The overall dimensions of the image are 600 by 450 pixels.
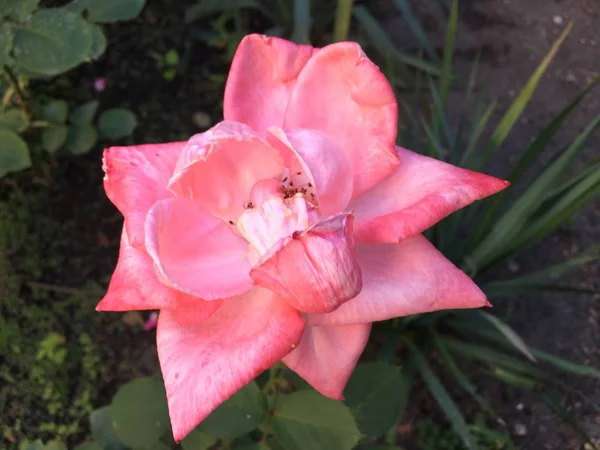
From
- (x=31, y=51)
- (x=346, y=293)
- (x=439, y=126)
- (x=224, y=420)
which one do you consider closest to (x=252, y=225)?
(x=346, y=293)

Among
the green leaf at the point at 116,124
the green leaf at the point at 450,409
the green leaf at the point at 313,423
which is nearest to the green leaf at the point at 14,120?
the green leaf at the point at 116,124

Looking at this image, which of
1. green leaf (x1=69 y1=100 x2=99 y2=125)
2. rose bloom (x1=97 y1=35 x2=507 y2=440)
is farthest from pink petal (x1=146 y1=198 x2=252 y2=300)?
green leaf (x1=69 y1=100 x2=99 y2=125)

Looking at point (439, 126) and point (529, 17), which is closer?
point (439, 126)

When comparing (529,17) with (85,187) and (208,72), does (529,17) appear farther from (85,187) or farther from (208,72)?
(85,187)

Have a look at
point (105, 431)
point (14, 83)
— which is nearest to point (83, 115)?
point (14, 83)

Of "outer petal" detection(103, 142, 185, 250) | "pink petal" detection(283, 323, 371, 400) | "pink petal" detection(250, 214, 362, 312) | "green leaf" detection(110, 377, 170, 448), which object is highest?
"pink petal" detection(250, 214, 362, 312)

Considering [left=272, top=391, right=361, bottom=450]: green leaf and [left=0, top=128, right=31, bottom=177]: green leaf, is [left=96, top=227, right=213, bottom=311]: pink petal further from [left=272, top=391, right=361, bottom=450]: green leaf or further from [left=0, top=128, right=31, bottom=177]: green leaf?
[left=0, top=128, right=31, bottom=177]: green leaf
